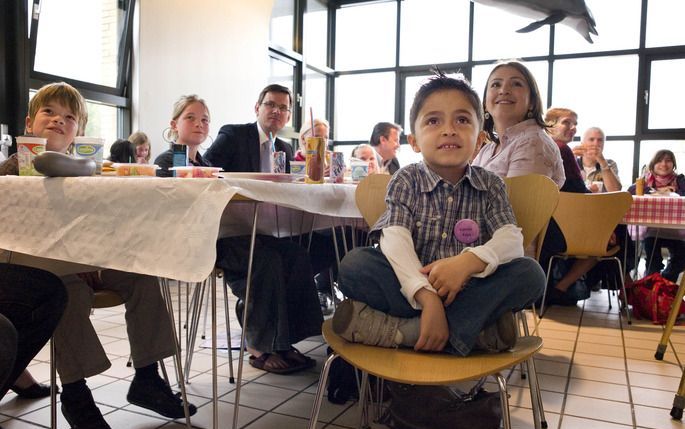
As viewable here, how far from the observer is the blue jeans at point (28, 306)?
1.09 meters

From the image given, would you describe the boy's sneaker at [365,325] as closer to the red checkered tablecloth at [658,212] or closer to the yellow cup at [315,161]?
the yellow cup at [315,161]

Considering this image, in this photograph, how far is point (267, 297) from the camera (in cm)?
195

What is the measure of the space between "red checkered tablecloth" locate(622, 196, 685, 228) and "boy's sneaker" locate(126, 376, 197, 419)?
2.65 metres

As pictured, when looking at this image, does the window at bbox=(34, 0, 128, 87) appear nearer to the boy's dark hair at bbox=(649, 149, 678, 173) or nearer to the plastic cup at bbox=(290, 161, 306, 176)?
the plastic cup at bbox=(290, 161, 306, 176)

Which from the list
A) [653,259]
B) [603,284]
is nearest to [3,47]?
[603,284]

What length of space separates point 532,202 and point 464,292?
35 centimetres

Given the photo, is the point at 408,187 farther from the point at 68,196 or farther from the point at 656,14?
the point at 656,14

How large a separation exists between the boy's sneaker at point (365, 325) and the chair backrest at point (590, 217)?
6.55 feet

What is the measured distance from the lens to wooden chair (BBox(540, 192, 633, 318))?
281cm

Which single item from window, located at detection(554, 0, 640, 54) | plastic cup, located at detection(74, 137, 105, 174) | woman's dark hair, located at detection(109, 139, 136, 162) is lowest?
plastic cup, located at detection(74, 137, 105, 174)

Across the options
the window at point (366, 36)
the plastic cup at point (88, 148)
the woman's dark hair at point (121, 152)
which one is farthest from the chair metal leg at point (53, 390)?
the window at point (366, 36)

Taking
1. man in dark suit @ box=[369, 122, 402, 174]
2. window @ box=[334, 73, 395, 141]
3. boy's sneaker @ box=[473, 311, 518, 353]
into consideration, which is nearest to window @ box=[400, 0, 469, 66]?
window @ box=[334, 73, 395, 141]

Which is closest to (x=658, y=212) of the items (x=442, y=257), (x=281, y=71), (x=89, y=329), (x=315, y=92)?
(x=442, y=257)

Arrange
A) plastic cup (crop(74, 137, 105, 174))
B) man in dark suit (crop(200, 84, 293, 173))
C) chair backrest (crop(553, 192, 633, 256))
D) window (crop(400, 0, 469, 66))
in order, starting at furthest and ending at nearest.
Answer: window (crop(400, 0, 469, 66))
chair backrest (crop(553, 192, 633, 256))
man in dark suit (crop(200, 84, 293, 173))
plastic cup (crop(74, 137, 105, 174))
